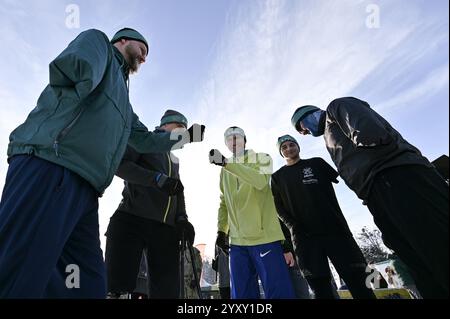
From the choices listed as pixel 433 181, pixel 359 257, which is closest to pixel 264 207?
pixel 359 257

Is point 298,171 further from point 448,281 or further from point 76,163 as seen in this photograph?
point 76,163

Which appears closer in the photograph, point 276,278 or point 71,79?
point 71,79

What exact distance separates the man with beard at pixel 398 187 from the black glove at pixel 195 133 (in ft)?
4.25

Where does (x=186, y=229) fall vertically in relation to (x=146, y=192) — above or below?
below

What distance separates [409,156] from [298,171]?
2099 mm

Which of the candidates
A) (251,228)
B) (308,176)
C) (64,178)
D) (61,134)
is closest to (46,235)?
(64,178)

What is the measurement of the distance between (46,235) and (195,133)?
1.72m

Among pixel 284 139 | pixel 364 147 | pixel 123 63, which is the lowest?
pixel 364 147

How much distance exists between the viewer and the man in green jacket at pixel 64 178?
1.51m

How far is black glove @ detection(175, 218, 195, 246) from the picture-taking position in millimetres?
3559

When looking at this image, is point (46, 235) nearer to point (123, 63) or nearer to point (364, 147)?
point (123, 63)

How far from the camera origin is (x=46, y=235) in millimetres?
1559
